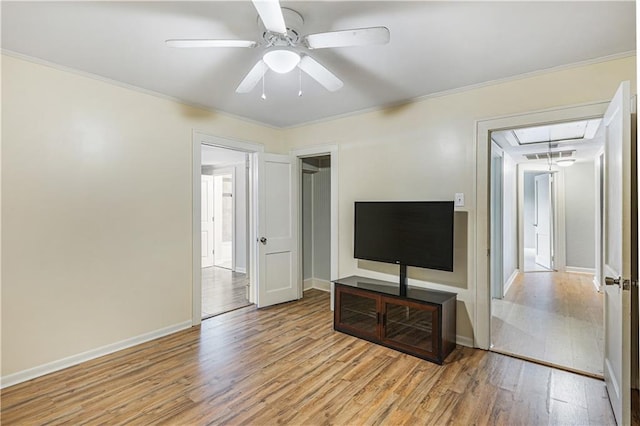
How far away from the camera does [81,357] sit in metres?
2.71

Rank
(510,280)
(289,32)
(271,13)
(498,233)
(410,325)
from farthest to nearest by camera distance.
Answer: (510,280), (498,233), (410,325), (289,32), (271,13)

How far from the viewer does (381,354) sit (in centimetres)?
290

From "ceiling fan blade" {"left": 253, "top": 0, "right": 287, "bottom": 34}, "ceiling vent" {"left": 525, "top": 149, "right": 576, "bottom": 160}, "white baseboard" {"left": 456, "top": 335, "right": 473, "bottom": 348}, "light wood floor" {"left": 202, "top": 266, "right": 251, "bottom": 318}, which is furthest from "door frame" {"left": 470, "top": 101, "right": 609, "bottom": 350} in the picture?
"ceiling vent" {"left": 525, "top": 149, "right": 576, "bottom": 160}

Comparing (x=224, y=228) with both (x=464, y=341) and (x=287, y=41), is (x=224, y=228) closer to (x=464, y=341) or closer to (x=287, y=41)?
(x=464, y=341)

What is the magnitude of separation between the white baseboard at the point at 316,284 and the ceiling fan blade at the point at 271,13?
13.3 ft

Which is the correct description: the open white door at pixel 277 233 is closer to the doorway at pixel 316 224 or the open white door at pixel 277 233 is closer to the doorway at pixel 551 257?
the doorway at pixel 316 224

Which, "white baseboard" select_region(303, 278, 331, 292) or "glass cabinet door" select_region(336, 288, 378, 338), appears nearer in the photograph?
"glass cabinet door" select_region(336, 288, 378, 338)

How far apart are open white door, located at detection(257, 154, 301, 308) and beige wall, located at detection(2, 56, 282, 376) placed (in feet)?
3.18

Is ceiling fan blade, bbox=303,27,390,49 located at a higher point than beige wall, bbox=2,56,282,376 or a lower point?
higher

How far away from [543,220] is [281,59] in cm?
818

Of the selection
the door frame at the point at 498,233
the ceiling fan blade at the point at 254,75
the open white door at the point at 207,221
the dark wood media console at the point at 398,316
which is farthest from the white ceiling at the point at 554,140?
the open white door at the point at 207,221

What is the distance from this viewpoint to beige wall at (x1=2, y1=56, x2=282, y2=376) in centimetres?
239

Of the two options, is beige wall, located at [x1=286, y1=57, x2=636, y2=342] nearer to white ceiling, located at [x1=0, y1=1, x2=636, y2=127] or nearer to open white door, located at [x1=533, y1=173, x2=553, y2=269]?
white ceiling, located at [x1=0, y1=1, x2=636, y2=127]

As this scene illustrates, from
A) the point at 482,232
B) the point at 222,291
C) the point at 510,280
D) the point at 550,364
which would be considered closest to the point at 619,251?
the point at 482,232
